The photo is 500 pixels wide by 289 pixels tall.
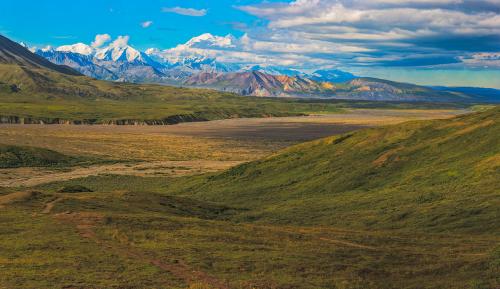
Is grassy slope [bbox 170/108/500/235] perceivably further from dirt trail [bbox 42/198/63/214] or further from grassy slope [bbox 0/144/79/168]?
grassy slope [bbox 0/144/79/168]

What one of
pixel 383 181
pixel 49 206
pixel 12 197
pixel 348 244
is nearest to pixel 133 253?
pixel 348 244

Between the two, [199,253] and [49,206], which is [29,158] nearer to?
[49,206]

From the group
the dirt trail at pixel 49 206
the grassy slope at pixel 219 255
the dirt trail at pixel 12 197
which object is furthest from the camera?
the dirt trail at pixel 12 197

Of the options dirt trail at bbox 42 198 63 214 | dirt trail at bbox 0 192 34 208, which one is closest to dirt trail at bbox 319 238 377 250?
dirt trail at bbox 42 198 63 214

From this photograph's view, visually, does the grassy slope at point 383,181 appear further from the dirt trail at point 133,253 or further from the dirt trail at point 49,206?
the dirt trail at point 49,206

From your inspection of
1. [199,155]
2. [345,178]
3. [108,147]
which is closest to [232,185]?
[345,178]

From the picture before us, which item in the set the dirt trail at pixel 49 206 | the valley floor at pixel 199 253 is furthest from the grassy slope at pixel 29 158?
the dirt trail at pixel 49 206

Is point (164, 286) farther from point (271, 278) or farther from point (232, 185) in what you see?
point (232, 185)
